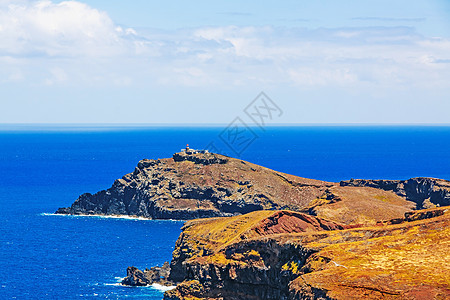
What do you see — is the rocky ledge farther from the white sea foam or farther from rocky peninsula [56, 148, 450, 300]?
the white sea foam

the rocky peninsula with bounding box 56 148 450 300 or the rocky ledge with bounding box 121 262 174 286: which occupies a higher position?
the rocky ledge with bounding box 121 262 174 286

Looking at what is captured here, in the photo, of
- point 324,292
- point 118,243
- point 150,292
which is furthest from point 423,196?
point 324,292

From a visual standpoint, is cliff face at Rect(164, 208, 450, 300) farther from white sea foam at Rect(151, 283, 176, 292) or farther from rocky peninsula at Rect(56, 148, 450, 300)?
white sea foam at Rect(151, 283, 176, 292)

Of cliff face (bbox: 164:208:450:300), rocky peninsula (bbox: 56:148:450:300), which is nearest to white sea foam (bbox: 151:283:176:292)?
rocky peninsula (bbox: 56:148:450:300)

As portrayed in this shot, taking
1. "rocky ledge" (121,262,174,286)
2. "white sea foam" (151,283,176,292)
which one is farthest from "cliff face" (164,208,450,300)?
"rocky ledge" (121,262,174,286)

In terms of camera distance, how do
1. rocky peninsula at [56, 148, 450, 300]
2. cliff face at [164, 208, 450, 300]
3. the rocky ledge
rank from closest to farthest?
cliff face at [164, 208, 450, 300], rocky peninsula at [56, 148, 450, 300], the rocky ledge

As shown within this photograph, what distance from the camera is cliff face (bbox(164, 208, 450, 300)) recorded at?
242 ft

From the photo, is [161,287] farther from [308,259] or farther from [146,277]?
[308,259]

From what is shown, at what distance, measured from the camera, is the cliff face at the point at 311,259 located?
73812mm

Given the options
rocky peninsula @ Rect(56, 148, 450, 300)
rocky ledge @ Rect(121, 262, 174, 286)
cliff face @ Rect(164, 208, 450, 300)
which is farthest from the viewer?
rocky ledge @ Rect(121, 262, 174, 286)

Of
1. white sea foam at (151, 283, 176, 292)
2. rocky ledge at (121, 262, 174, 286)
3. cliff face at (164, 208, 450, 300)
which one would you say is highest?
rocky ledge at (121, 262, 174, 286)

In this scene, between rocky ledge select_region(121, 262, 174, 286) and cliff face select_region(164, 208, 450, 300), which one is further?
rocky ledge select_region(121, 262, 174, 286)

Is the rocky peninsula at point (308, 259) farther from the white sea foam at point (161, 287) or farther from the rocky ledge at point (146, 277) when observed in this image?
the white sea foam at point (161, 287)

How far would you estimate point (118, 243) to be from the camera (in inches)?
6658
